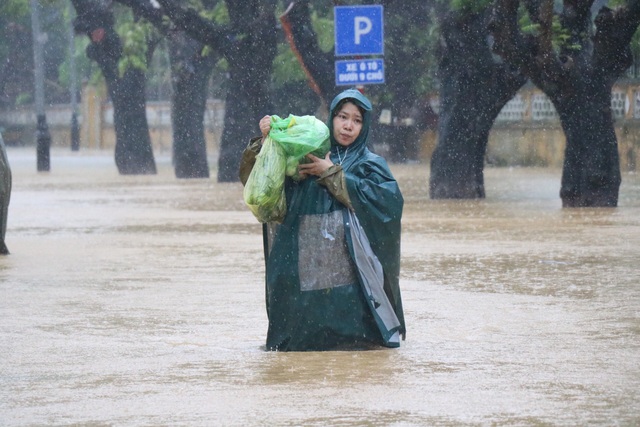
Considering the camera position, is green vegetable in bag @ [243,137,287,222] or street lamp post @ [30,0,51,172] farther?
street lamp post @ [30,0,51,172]

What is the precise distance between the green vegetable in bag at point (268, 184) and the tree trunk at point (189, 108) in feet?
85.8

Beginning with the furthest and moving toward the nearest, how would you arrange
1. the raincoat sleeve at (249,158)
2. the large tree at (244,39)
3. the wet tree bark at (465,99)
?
1. the large tree at (244,39)
2. the wet tree bark at (465,99)
3. the raincoat sleeve at (249,158)

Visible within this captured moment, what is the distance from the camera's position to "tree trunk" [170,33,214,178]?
34125 millimetres

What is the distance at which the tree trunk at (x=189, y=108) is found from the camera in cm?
3412

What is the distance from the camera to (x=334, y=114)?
8.31 m

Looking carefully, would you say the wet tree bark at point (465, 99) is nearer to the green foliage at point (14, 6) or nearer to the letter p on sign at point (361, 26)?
the letter p on sign at point (361, 26)

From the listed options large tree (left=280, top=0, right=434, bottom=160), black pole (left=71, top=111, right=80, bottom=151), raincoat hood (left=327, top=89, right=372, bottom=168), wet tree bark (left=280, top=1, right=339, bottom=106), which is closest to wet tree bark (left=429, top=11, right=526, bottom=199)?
wet tree bark (left=280, top=1, right=339, bottom=106)

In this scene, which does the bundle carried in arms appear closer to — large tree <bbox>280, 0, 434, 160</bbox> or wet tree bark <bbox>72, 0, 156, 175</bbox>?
large tree <bbox>280, 0, 434, 160</bbox>

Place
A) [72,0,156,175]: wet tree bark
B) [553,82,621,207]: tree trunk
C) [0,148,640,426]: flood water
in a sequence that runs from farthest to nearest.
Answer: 1. [72,0,156,175]: wet tree bark
2. [553,82,621,207]: tree trunk
3. [0,148,640,426]: flood water

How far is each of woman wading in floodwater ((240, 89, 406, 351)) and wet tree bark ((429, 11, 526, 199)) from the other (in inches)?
564

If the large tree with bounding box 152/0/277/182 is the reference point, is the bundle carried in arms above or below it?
below

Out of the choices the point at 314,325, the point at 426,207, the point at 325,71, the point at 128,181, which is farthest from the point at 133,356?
the point at 128,181

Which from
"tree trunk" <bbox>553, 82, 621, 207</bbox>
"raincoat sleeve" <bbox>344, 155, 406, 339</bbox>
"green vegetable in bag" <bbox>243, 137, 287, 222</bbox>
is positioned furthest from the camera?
"tree trunk" <bbox>553, 82, 621, 207</bbox>

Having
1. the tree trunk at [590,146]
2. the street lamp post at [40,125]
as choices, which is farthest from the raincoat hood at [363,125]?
the street lamp post at [40,125]
